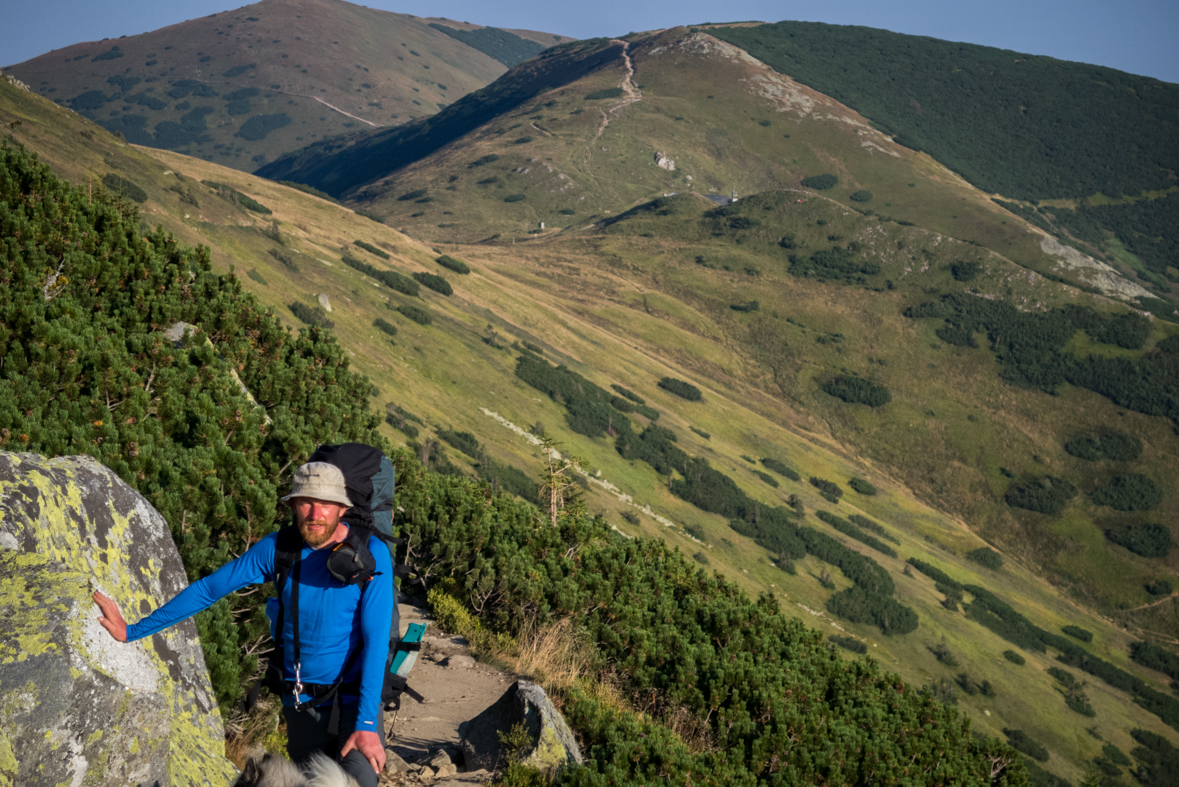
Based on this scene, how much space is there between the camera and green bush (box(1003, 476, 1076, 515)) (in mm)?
71375

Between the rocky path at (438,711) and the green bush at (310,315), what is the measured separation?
2470 cm

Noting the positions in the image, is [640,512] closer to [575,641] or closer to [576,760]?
[575,641]

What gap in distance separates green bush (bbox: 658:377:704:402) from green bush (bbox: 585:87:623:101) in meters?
125

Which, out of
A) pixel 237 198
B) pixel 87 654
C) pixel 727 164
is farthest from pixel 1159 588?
pixel 727 164

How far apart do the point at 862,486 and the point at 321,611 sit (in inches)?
2665

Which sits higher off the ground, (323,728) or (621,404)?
(323,728)

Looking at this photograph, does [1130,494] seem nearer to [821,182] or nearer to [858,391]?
[858,391]

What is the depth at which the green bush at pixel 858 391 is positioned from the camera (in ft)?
270

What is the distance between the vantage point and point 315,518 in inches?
145

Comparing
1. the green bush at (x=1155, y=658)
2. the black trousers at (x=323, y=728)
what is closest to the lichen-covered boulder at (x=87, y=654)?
the black trousers at (x=323, y=728)

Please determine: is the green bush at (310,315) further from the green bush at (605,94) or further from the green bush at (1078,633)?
the green bush at (605,94)

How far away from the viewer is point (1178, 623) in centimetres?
6153

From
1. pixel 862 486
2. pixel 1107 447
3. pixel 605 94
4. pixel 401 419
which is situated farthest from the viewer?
pixel 605 94

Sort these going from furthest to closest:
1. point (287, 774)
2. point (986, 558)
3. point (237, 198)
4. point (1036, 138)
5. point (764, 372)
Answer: point (1036, 138), point (764, 372), point (986, 558), point (237, 198), point (287, 774)
